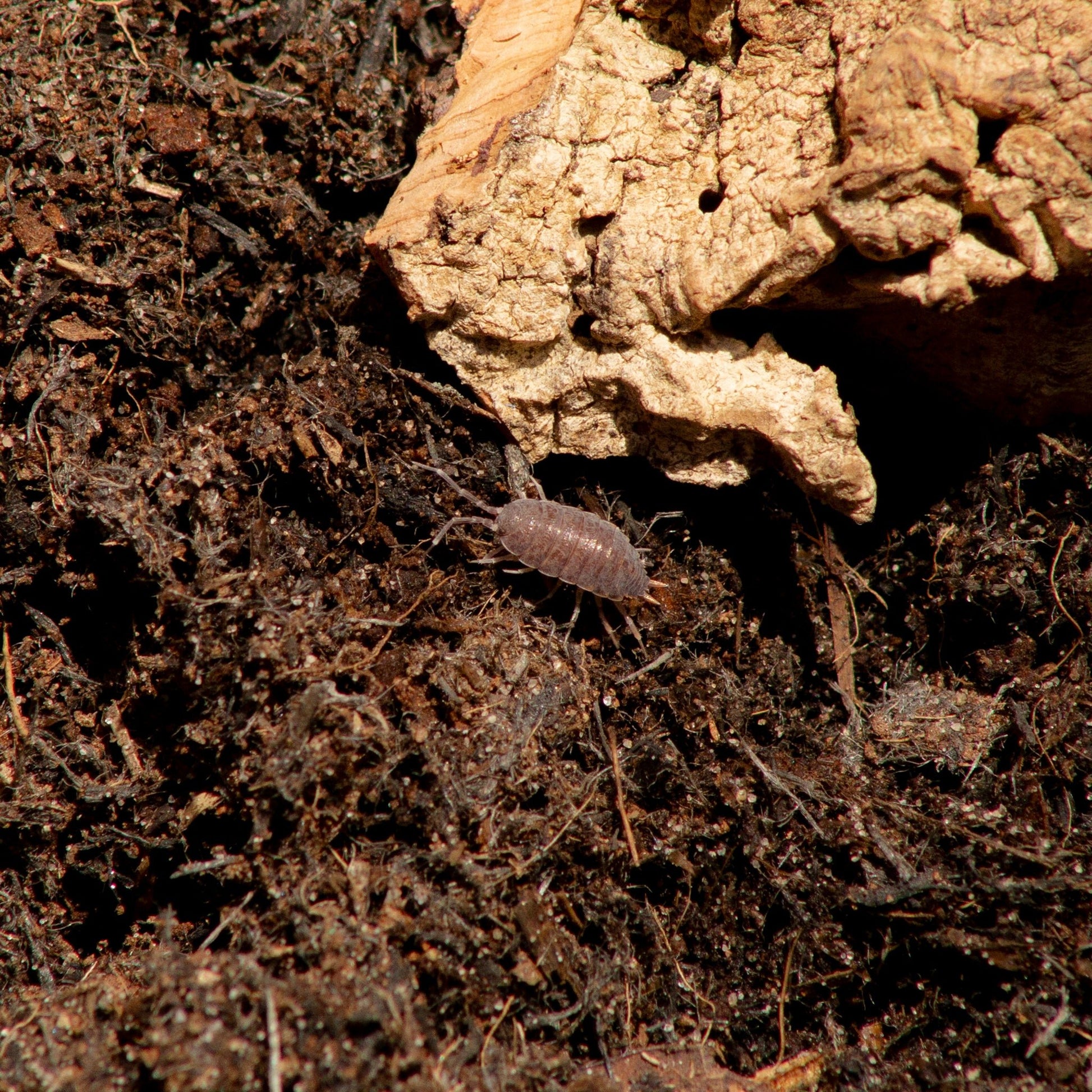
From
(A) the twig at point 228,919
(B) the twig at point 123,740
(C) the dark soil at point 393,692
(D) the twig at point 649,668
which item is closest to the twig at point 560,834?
(C) the dark soil at point 393,692

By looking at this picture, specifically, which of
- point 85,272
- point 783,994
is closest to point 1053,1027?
point 783,994

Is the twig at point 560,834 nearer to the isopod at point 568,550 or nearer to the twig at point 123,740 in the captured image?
Result: the isopod at point 568,550

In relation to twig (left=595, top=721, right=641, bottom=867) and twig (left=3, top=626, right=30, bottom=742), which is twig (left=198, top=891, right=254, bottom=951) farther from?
twig (left=595, top=721, right=641, bottom=867)

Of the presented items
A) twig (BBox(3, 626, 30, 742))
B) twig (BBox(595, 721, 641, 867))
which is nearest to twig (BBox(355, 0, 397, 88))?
twig (BBox(3, 626, 30, 742))

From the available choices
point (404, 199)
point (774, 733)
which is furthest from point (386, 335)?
point (774, 733)

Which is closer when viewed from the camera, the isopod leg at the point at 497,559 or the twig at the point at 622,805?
the twig at the point at 622,805

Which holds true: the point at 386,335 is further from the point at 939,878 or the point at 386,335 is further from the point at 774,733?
the point at 939,878

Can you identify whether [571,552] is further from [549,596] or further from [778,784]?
[778,784]
